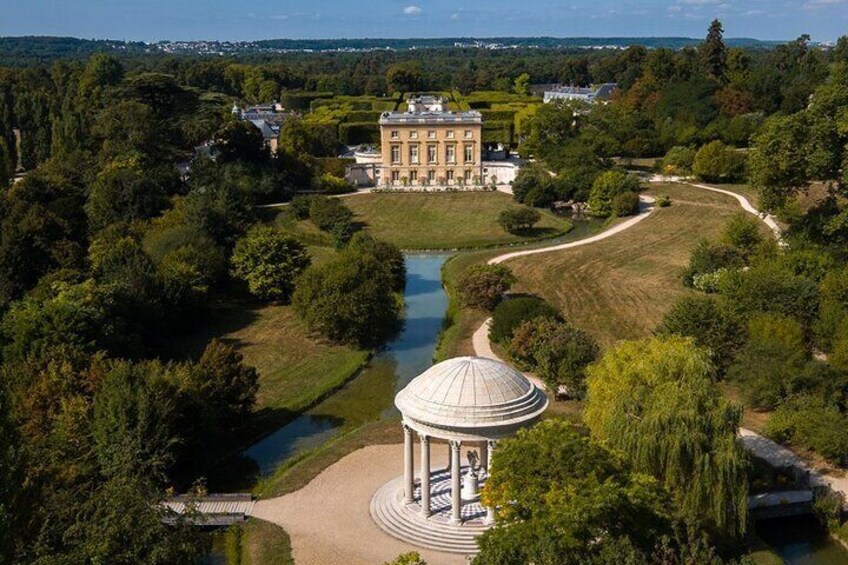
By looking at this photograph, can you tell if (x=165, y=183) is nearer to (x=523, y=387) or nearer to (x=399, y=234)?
(x=399, y=234)

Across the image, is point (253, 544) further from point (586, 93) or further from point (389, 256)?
point (586, 93)

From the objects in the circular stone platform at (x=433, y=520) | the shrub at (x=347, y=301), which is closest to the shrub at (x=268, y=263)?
the shrub at (x=347, y=301)

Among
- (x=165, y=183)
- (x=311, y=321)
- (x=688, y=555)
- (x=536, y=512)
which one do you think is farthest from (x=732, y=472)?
(x=165, y=183)

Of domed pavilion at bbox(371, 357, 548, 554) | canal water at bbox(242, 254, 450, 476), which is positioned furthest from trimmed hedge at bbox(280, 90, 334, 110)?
domed pavilion at bbox(371, 357, 548, 554)

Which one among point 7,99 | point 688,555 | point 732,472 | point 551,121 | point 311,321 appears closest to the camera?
point 688,555

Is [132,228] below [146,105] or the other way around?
below

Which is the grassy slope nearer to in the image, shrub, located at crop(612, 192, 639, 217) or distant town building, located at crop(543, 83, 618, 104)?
shrub, located at crop(612, 192, 639, 217)
